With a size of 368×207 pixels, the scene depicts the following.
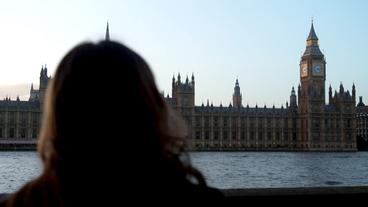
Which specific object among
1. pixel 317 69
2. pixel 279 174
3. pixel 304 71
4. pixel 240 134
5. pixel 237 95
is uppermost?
pixel 317 69

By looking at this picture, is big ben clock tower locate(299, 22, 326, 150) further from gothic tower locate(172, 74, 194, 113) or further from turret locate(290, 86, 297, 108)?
gothic tower locate(172, 74, 194, 113)

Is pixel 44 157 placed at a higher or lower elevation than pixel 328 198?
higher

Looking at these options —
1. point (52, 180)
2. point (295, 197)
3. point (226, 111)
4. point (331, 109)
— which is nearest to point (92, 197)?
point (52, 180)

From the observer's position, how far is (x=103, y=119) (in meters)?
1.61

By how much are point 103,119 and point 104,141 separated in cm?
6

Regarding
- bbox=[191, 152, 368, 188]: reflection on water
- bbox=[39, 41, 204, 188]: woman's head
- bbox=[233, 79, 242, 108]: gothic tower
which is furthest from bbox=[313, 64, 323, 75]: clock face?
bbox=[39, 41, 204, 188]: woman's head

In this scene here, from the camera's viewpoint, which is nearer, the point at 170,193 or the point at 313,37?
the point at 170,193

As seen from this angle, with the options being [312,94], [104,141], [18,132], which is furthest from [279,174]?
[312,94]

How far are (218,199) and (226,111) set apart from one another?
99745 millimetres

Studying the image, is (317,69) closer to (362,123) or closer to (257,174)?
(362,123)

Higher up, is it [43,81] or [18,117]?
[43,81]

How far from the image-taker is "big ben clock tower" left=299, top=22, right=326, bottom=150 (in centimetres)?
10150

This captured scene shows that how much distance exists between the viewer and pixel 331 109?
105875mm

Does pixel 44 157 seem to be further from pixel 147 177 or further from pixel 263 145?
pixel 263 145
